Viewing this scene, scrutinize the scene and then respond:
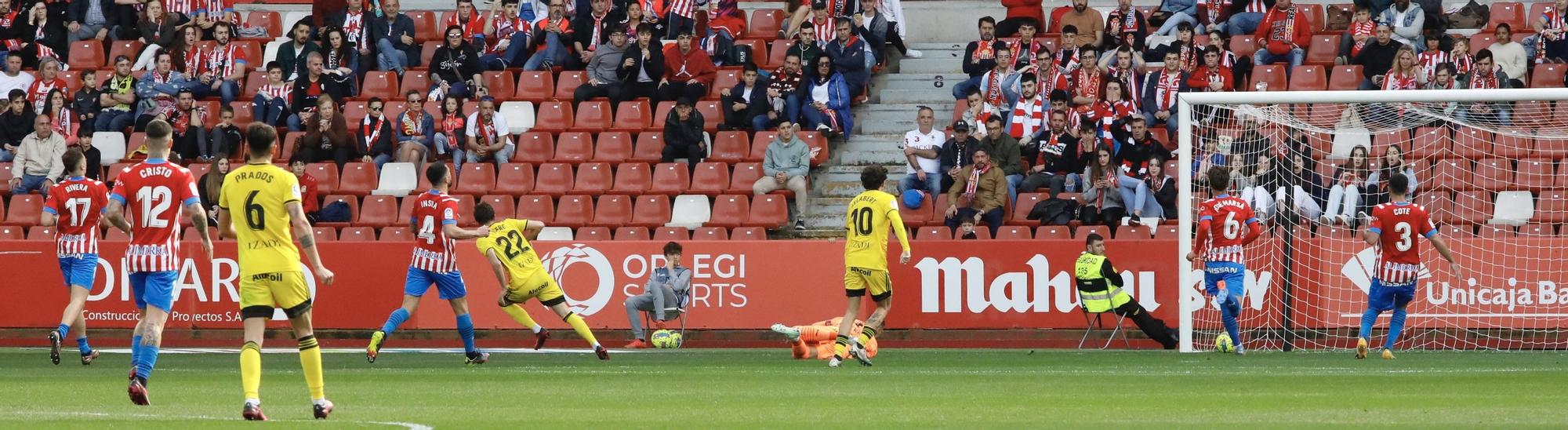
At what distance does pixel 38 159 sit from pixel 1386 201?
16986 millimetres

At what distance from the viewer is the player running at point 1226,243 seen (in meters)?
16.9

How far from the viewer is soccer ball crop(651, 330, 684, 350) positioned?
19.2 m

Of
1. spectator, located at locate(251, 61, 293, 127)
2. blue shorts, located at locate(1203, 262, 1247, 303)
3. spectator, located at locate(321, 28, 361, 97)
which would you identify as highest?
spectator, located at locate(321, 28, 361, 97)

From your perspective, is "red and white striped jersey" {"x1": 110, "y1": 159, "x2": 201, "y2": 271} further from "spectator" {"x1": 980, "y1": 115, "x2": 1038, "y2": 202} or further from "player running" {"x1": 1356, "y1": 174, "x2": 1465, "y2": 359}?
"spectator" {"x1": 980, "y1": 115, "x2": 1038, "y2": 202}

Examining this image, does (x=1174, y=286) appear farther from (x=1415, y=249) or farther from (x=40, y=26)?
(x=40, y=26)

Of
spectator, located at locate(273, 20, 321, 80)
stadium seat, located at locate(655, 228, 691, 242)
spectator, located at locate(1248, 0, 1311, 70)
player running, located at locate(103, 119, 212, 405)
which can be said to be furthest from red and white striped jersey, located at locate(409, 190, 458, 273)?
spectator, located at locate(1248, 0, 1311, 70)

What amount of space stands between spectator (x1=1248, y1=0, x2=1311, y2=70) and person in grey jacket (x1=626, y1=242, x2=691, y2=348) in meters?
8.32

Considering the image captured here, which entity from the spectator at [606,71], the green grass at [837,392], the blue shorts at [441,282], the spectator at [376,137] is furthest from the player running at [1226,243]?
the spectator at [376,137]

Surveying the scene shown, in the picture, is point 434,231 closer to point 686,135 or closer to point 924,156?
point 686,135

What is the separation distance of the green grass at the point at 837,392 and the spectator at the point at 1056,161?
4.15m

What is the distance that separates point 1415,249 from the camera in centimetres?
1644

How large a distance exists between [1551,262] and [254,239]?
13.8 metres

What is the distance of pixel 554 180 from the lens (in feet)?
74.7

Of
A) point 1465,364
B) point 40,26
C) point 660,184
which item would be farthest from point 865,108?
point 40,26
